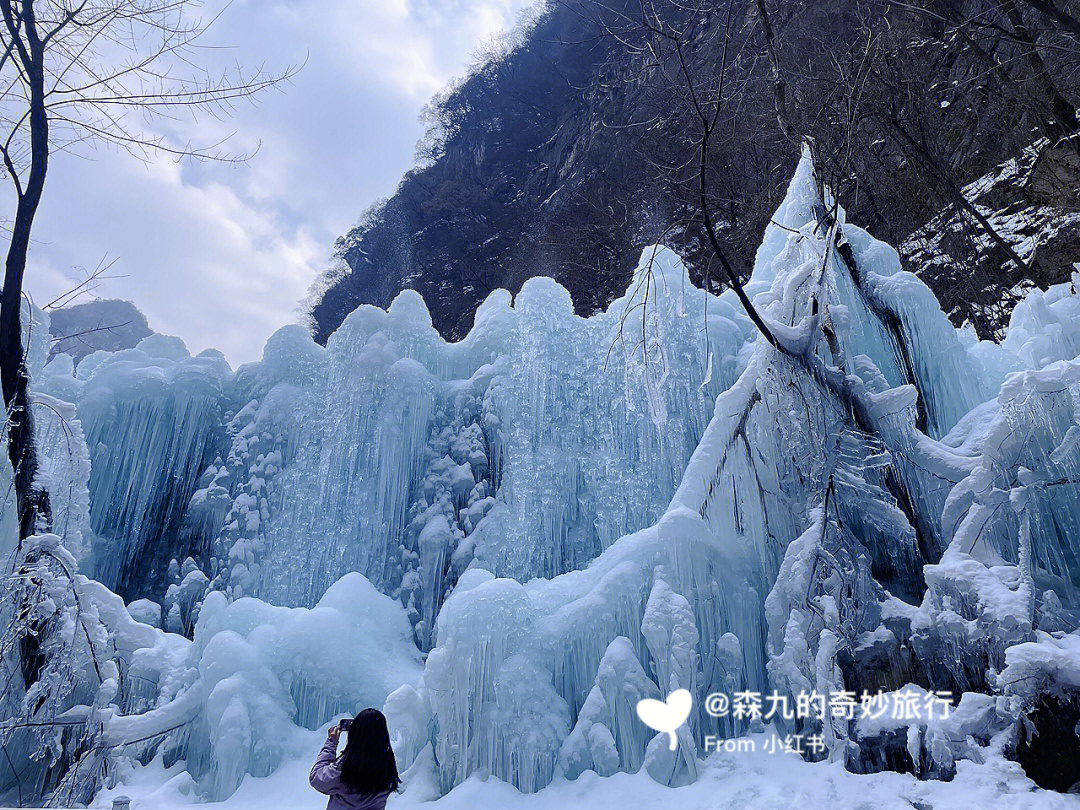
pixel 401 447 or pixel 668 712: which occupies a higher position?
pixel 401 447

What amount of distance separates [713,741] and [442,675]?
1.36 m

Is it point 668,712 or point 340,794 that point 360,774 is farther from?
point 668,712

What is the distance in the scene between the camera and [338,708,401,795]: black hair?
7.20 feet

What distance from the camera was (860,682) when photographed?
10.1ft

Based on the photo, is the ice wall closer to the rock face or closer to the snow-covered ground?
the snow-covered ground

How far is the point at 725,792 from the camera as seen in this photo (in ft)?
9.11

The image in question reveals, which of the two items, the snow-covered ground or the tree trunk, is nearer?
the snow-covered ground

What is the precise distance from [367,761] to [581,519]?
11.4 ft

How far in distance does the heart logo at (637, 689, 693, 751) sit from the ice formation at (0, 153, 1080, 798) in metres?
0.06

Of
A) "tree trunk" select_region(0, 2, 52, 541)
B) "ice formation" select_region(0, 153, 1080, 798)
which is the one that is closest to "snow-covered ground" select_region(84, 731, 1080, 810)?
"ice formation" select_region(0, 153, 1080, 798)

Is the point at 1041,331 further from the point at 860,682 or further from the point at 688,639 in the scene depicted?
the point at 688,639

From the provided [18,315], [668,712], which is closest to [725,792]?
[668,712]

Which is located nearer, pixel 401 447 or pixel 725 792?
pixel 725 792

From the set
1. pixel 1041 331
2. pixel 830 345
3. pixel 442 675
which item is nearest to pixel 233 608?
pixel 442 675
